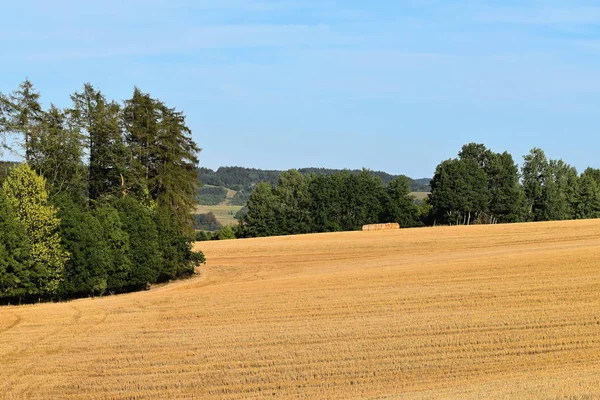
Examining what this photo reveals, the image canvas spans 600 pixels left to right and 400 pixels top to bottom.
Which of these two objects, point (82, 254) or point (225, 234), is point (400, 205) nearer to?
point (225, 234)

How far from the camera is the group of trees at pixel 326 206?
10194cm

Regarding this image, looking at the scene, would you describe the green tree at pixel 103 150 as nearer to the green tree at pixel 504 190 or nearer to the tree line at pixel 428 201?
the tree line at pixel 428 201

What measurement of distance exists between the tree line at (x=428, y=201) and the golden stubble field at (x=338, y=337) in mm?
52846

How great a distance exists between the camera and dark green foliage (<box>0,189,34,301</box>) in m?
41.8

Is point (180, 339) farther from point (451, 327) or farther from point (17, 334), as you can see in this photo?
point (451, 327)

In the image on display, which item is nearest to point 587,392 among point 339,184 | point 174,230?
point 174,230

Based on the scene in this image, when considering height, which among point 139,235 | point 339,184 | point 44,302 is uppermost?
point 339,184

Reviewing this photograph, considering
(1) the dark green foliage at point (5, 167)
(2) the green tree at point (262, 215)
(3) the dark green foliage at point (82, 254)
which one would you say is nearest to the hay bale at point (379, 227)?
(2) the green tree at point (262, 215)

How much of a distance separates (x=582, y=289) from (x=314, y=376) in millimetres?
16230

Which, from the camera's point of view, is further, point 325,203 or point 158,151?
point 325,203

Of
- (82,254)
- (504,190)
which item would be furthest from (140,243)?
(504,190)

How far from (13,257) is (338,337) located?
76.3 ft

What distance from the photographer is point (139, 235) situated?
5006cm

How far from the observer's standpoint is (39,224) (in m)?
44.1
